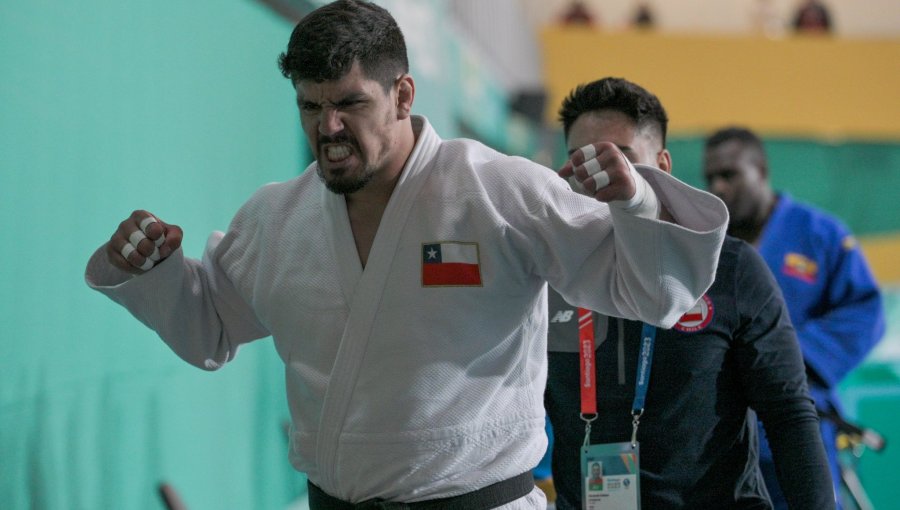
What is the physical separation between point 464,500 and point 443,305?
0.32 m

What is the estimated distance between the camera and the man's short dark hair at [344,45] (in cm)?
176

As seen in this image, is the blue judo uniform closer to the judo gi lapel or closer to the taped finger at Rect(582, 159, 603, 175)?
the judo gi lapel

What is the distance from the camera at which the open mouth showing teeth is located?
1781mm

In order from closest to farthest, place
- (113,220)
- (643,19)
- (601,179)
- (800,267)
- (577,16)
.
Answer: (601,179) < (113,220) < (800,267) < (577,16) < (643,19)

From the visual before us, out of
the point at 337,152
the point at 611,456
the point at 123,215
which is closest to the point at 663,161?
the point at 611,456

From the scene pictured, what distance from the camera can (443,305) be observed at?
1.79 metres

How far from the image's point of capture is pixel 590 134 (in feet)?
7.71

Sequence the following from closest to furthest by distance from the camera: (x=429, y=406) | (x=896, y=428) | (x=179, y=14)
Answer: (x=429, y=406)
(x=179, y=14)
(x=896, y=428)

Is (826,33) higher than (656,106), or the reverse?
(826,33)

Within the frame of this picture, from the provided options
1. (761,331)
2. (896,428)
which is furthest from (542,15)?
(761,331)

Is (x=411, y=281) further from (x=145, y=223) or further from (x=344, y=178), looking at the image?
(x=145, y=223)

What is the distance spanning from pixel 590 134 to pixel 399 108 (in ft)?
1.92

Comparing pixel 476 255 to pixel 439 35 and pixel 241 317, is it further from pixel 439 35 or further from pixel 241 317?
pixel 439 35

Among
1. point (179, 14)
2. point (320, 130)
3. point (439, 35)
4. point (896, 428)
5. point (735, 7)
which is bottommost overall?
point (896, 428)
